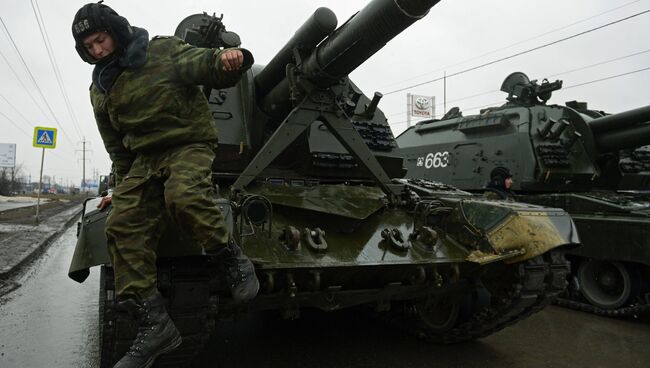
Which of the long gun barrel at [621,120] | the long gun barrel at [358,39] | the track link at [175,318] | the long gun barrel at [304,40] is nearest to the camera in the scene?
the track link at [175,318]

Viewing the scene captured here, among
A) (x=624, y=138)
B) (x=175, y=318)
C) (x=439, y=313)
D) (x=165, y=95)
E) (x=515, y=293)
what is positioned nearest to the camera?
(x=165, y=95)

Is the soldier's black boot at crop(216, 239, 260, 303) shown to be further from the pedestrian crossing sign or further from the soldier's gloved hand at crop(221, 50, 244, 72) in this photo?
the pedestrian crossing sign

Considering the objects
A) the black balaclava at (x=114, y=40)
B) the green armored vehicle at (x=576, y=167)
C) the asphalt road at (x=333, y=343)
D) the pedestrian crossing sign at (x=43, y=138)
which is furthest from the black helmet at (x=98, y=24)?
the pedestrian crossing sign at (x=43, y=138)

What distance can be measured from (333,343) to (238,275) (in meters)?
2.35

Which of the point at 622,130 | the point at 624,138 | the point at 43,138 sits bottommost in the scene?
the point at 624,138

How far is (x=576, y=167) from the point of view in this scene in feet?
25.8

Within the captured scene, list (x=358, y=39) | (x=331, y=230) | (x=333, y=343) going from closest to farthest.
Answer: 1. (x=358, y=39)
2. (x=331, y=230)
3. (x=333, y=343)

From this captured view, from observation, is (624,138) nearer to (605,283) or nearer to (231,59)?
(605,283)

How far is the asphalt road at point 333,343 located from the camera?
4312 mm

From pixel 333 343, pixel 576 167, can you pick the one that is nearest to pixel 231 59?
pixel 333 343

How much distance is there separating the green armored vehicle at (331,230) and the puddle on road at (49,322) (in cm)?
145

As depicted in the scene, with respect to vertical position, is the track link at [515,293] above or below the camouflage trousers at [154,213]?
below

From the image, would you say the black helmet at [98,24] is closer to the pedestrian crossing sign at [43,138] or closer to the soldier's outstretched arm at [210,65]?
the soldier's outstretched arm at [210,65]

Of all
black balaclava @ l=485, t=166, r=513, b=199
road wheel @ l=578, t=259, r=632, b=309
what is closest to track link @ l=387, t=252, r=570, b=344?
black balaclava @ l=485, t=166, r=513, b=199
